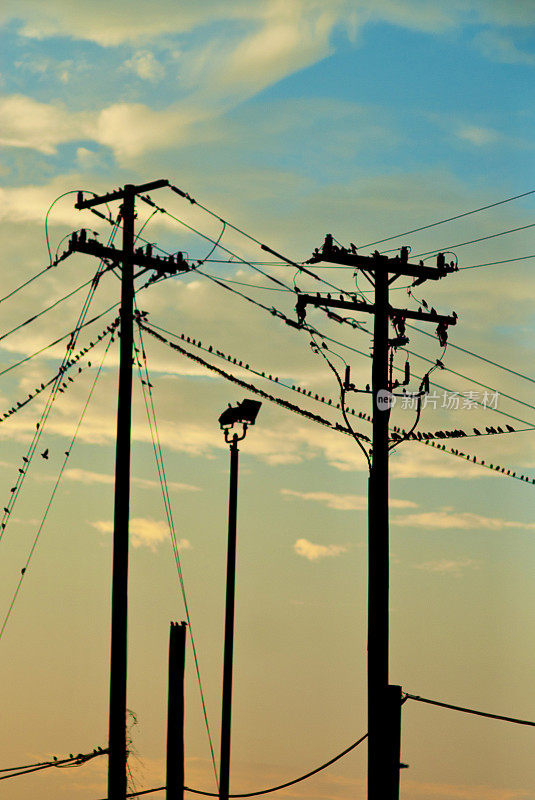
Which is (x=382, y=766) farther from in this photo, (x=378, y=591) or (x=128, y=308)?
(x=128, y=308)

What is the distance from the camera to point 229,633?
23.2 metres

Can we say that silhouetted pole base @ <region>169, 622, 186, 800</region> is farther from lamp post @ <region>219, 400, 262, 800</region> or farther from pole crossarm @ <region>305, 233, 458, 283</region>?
pole crossarm @ <region>305, 233, 458, 283</region>

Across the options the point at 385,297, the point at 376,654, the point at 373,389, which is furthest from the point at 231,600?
the point at 385,297

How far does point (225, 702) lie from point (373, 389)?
269 inches

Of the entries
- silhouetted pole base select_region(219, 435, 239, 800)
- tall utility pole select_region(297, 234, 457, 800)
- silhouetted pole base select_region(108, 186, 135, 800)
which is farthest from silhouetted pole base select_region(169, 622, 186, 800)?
tall utility pole select_region(297, 234, 457, 800)

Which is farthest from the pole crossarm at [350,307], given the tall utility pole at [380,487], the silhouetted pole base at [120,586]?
the silhouetted pole base at [120,586]

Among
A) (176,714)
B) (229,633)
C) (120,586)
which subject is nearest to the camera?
(120,586)

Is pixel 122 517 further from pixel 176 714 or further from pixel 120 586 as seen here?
pixel 176 714

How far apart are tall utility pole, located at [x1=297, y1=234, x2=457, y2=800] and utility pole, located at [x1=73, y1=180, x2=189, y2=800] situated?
4226 millimetres

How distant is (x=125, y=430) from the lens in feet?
66.5

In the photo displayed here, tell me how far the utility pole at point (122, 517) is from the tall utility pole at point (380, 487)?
166 inches

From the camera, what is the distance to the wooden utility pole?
20.8m

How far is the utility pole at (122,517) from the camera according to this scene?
19.7 m

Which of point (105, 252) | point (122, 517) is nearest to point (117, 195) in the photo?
point (105, 252)
